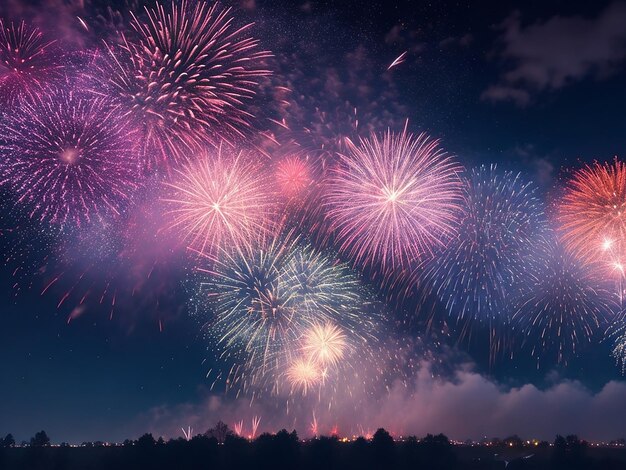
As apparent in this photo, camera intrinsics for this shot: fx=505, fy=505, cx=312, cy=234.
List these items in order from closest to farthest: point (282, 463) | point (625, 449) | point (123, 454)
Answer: point (282, 463)
point (123, 454)
point (625, 449)

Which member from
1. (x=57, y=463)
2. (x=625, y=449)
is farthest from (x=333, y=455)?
(x=625, y=449)

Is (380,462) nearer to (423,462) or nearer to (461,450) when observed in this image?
(423,462)

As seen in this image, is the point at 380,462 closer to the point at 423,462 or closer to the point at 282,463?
the point at 423,462

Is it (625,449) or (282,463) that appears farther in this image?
(625,449)

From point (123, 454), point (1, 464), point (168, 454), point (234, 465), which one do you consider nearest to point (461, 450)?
point (234, 465)

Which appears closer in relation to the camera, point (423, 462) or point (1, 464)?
point (423, 462)

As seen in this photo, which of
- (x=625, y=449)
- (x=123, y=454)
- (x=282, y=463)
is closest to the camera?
(x=282, y=463)
